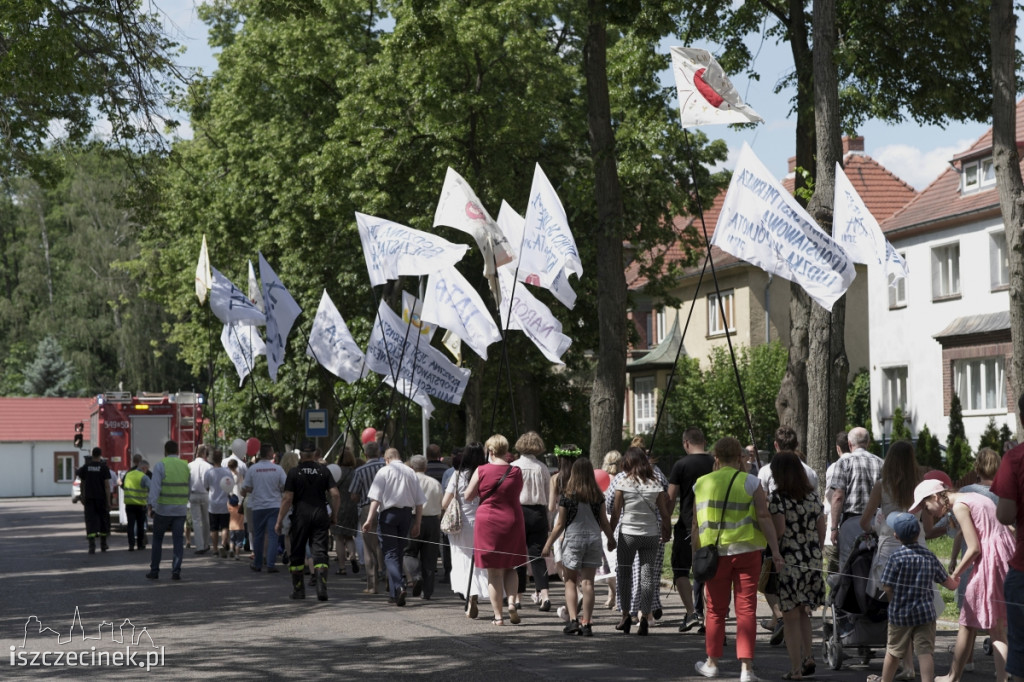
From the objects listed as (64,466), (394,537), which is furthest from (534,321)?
(64,466)

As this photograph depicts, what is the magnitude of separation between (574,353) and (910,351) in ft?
32.6

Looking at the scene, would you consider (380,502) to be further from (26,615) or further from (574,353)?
(574,353)

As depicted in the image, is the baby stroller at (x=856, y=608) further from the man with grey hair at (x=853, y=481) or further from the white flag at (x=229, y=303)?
the white flag at (x=229, y=303)

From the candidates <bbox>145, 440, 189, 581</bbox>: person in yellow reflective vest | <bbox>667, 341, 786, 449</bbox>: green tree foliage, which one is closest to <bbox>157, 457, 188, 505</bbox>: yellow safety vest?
<bbox>145, 440, 189, 581</bbox>: person in yellow reflective vest

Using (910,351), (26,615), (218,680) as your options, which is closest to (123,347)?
(910,351)

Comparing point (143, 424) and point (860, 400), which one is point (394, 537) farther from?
point (860, 400)

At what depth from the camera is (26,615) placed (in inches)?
563

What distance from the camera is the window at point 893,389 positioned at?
40281 millimetres

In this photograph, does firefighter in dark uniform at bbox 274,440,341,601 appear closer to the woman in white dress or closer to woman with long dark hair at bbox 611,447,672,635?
the woman in white dress

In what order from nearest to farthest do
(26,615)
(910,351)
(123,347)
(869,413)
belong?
1. (26,615)
2. (910,351)
3. (869,413)
4. (123,347)

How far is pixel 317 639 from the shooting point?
477 inches

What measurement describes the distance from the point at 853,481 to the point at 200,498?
13.5m

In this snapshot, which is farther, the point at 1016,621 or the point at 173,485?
the point at 173,485

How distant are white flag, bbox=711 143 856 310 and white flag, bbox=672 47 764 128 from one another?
169 centimetres
